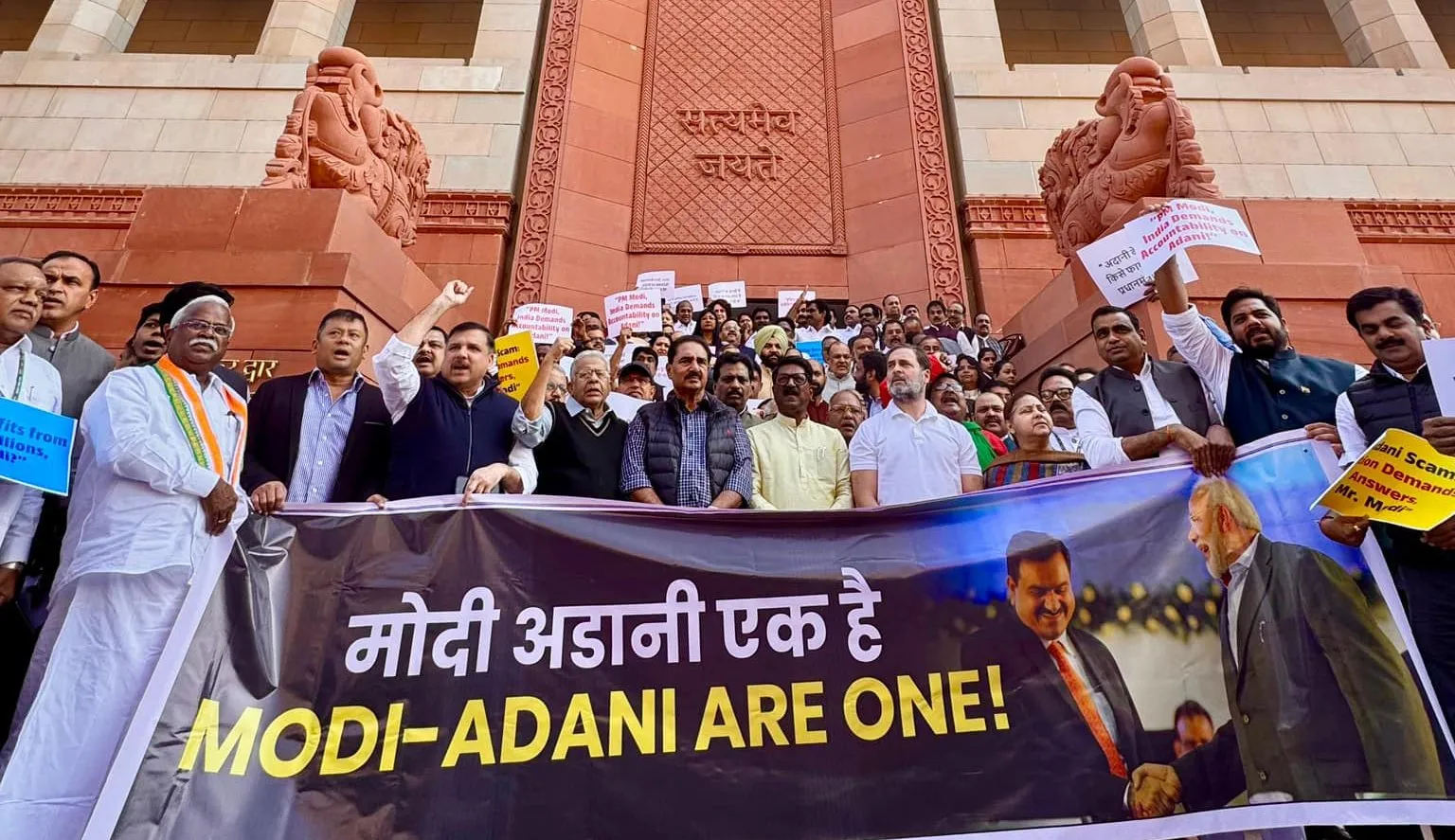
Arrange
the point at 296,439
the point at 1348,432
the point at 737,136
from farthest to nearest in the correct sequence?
1. the point at 737,136
2. the point at 296,439
3. the point at 1348,432

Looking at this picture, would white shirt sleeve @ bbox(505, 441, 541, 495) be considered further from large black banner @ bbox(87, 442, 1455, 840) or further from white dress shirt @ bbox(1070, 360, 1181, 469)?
white dress shirt @ bbox(1070, 360, 1181, 469)

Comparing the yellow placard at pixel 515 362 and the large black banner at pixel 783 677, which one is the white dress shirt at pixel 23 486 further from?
the yellow placard at pixel 515 362

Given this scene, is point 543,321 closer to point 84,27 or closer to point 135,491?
point 135,491

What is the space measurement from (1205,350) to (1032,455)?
2.61 ft

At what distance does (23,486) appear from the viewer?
264cm

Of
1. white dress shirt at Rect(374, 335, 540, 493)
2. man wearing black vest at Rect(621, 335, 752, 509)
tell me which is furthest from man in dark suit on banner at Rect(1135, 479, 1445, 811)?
white dress shirt at Rect(374, 335, 540, 493)

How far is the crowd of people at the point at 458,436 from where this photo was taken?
248 cm

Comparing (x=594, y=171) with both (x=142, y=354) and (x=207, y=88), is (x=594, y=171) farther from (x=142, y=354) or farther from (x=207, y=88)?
(x=142, y=354)

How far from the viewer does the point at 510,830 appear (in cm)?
216

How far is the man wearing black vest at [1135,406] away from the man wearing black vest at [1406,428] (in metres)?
0.40

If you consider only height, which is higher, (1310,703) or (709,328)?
(709,328)

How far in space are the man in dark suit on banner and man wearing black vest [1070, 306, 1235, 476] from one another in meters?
0.43

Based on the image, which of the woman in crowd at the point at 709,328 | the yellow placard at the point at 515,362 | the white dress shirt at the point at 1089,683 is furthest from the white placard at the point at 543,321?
the white dress shirt at the point at 1089,683

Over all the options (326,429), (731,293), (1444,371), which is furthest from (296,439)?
(731,293)
